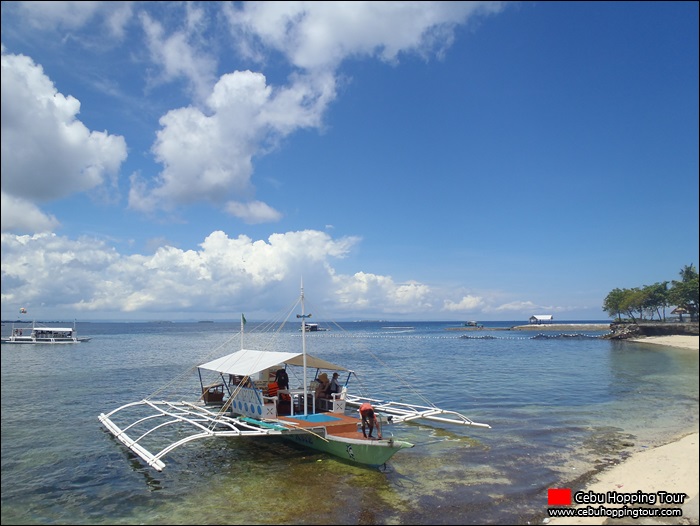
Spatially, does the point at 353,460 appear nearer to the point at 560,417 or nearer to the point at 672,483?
the point at 672,483

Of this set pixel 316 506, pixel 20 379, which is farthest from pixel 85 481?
pixel 20 379

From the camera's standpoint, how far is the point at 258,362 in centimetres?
1833

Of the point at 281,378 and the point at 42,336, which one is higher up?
the point at 281,378

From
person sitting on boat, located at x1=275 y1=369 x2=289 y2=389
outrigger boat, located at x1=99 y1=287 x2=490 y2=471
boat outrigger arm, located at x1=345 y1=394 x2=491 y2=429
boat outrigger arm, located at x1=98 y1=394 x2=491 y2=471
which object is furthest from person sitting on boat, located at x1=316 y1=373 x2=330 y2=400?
boat outrigger arm, located at x1=98 y1=394 x2=491 y2=471

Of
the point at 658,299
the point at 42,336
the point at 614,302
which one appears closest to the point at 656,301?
the point at 658,299

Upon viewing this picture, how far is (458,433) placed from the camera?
19.3 meters

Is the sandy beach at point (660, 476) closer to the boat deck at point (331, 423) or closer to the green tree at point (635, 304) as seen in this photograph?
the boat deck at point (331, 423)

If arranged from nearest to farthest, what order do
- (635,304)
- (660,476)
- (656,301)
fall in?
(660,476) < (656,301) < (635,304)

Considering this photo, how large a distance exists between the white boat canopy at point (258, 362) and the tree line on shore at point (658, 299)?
39.3ft

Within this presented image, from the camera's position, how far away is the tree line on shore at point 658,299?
9.25 meters

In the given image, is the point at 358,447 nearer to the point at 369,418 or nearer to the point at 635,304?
the point at 369,418

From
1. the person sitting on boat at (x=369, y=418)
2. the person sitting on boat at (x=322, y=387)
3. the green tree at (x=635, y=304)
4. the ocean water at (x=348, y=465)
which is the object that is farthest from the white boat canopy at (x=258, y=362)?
the green tree at (x=635, y=304)

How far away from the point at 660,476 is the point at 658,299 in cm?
3995

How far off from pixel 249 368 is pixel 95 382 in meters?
22.8
